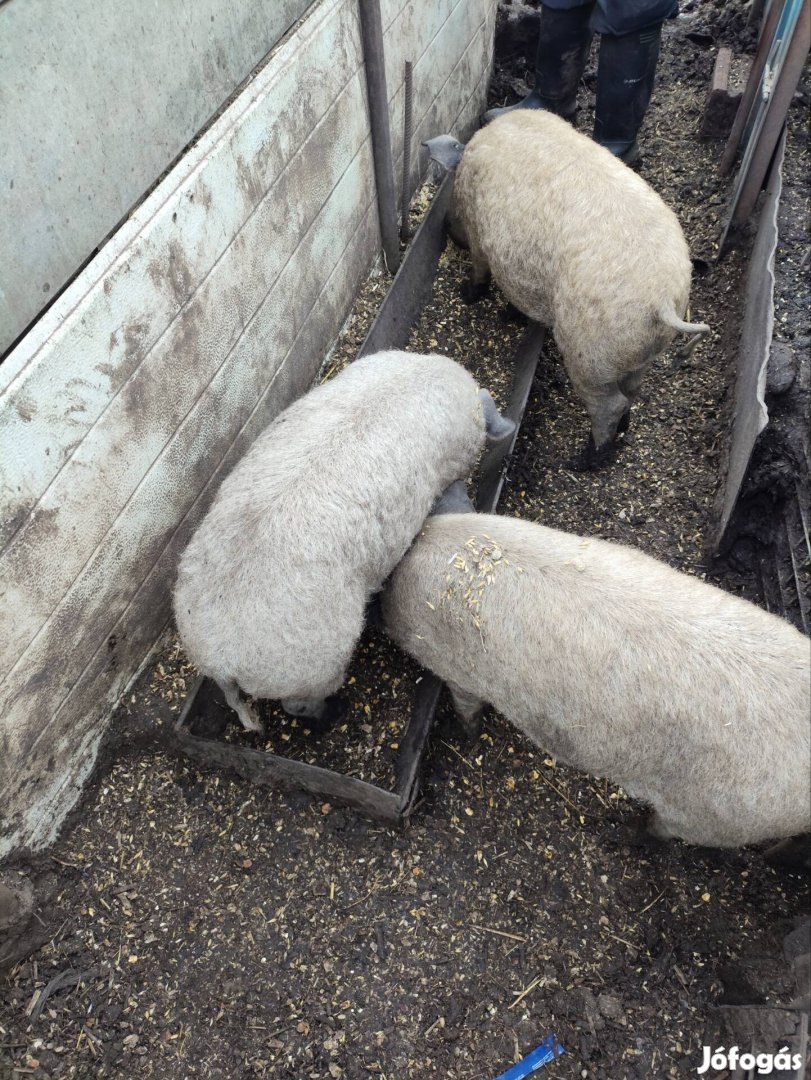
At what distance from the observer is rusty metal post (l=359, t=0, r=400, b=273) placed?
3.91 metres

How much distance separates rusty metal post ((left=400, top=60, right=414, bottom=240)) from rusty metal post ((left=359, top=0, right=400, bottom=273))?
16 centimetres

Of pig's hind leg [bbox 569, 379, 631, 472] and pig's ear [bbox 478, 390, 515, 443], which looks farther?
pig's hind leg [bbox 569, 379, 631, 472]

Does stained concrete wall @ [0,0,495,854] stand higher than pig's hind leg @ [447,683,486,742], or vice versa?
stained concrete wall @ [0,0,495,854]

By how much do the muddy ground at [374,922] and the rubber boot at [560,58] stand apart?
408 cm

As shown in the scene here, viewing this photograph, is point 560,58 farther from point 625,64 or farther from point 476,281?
point 476,281

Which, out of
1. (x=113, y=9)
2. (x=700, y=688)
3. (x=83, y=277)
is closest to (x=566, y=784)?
(x=700, y=688)

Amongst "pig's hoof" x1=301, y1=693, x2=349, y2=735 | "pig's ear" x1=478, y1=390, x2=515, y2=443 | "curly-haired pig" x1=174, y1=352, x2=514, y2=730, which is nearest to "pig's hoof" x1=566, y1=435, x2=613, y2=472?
"pig's ear" x1=478, y1=390, x2=515, y2=443

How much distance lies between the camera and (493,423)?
343 centimetres

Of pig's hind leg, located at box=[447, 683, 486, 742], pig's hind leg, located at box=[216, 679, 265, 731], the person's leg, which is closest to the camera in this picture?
pig's hind leg, located at box=[216, 679, 265, 731]

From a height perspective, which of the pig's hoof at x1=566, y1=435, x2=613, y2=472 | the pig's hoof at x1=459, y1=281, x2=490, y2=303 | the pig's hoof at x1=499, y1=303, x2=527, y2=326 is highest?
the pig's hoof at x1=459, y1=281, x2=490, y2=303

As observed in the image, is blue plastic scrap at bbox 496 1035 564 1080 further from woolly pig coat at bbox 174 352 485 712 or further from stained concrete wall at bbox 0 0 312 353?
stained concrete wall at bbox 0 0 312 353

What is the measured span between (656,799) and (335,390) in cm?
193

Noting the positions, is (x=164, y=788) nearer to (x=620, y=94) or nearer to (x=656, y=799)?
(x=656, y=799)

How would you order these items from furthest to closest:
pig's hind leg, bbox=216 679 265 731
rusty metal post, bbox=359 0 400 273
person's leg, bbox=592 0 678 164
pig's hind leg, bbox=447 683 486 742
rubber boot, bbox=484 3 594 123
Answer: rubber boot, bbox=484 3 594 123
person's leg, bbox=592 0 678 164
rusty metal post, bbox=359 0 400 273
pig's hind leg, bbox=447 683 486 742
pig's hind leg, bbox=216 679 265 731
